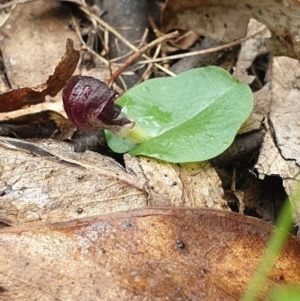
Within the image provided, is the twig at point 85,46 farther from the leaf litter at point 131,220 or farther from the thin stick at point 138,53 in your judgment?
the leaf litter at point 131,220

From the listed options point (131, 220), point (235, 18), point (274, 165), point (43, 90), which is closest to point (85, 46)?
point (43, 90)

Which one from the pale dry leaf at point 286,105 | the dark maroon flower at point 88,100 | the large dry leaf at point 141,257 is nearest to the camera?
the large dry leaf at point 141,257

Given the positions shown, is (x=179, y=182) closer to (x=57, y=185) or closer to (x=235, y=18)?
(x=57, y=185)

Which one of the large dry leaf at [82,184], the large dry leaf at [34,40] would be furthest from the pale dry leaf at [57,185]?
the large dry leaf at [34,40]

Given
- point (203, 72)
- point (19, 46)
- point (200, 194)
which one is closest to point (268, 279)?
point (200, 194)

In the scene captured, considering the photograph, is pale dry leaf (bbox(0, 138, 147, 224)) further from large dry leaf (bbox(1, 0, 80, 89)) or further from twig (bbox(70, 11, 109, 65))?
twig (bbox(70, 11, 109, 65))

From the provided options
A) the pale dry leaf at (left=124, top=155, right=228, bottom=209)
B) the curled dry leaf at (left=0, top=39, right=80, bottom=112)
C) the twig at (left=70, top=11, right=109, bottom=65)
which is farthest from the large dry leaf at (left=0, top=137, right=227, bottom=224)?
the twig at (left=70, top=11, right=109, bottom=65)

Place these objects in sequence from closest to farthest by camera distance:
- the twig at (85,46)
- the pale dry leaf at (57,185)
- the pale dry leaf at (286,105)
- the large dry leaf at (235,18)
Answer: the pale dry leaf at (57,185) < the pale dry leaf at (286,105) < the large dry leaf at (235,18) < the twig at (85,46)

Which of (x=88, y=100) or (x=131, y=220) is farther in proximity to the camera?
(x=88, y=100)
